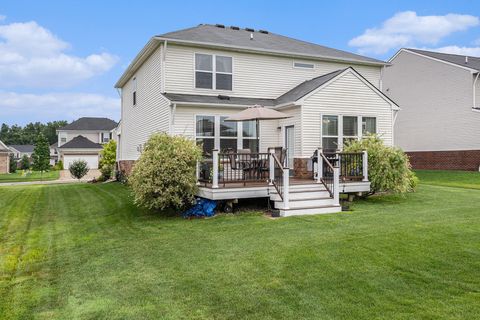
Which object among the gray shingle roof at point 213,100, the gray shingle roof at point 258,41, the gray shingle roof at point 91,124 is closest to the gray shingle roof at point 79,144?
the gray shingle roof at point 91,124

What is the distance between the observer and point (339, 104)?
13523 millimetres

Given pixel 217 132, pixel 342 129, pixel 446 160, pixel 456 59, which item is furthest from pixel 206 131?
pixel 456 59

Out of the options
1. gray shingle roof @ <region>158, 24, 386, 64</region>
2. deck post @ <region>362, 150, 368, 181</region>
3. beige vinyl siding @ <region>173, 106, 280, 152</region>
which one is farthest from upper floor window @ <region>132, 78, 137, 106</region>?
deck post @ <region>362, 150, 368, 181</region>

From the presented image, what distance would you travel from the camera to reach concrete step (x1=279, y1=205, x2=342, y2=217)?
9.25 m

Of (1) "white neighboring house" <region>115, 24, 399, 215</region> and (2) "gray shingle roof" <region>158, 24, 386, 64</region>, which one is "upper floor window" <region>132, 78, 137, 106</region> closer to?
(1) "white neighboring house" <region>115, 24, 399, 215</region>

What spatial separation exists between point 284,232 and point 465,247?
3107mm

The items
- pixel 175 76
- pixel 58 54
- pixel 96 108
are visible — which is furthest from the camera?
pixel 96 108

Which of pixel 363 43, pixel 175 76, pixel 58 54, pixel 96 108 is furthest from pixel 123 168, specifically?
pixel 96 108

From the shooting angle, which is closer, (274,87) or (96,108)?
(274,87)

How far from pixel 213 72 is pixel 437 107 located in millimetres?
15459

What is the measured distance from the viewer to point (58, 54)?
2859 centimetres

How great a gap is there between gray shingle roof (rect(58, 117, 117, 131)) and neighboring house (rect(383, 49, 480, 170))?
43.9 m

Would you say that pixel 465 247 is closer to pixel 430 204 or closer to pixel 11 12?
pixel 430 204

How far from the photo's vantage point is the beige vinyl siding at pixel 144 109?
14.1 m
